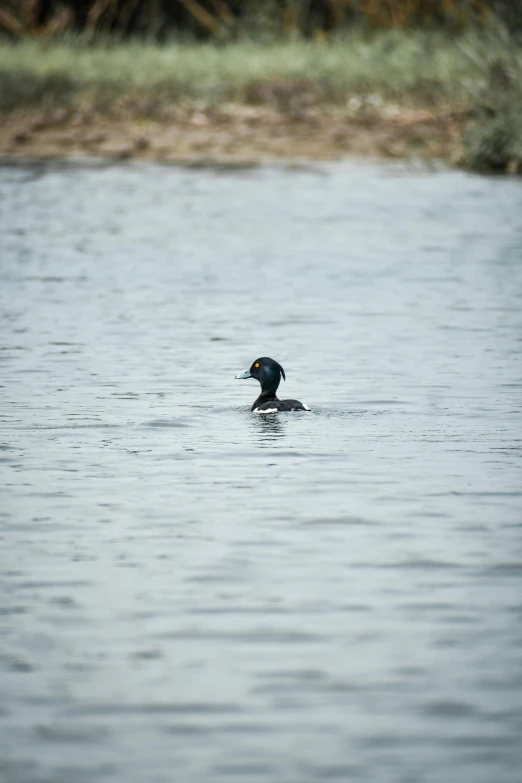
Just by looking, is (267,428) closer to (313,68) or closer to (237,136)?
(237,136)

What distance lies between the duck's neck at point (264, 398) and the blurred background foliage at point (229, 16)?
24461mm

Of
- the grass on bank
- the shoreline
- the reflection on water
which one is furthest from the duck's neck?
the grass on bank

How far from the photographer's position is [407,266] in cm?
1994

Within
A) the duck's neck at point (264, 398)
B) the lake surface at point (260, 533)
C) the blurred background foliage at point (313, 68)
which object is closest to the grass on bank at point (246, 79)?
the blurred background foliage at point (313, 68)

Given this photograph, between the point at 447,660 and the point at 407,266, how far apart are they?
45.7 feet

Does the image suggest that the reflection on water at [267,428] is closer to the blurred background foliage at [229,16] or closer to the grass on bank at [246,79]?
the grass on bank at [246,79]

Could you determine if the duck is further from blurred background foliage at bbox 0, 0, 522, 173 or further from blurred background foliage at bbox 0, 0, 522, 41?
blurred background foliage at bbox 0, 0, 522, 41

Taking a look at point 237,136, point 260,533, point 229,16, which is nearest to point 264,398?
point 260,533

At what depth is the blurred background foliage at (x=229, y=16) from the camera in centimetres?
3606

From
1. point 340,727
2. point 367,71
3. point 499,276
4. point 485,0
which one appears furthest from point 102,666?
point 485,0

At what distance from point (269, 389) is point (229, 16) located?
92.9 ft

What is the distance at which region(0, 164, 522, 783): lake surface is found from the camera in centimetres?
560

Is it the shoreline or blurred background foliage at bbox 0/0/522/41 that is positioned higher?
blurred background foliage at bbox 0/0/522/41

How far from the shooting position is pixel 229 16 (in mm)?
38594
